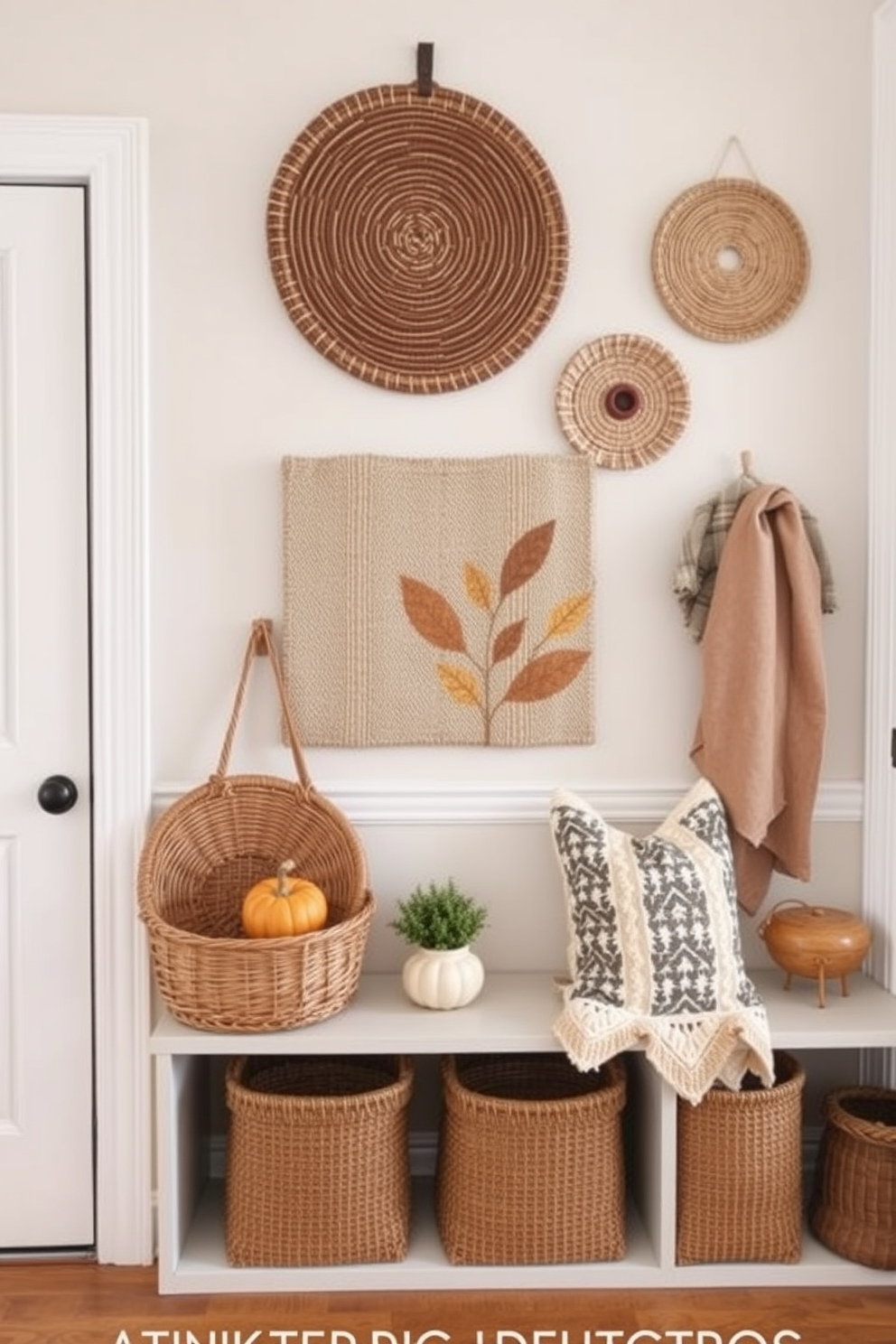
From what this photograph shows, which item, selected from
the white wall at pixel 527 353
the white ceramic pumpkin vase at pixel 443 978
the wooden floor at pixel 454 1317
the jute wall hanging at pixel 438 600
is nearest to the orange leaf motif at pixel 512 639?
the jute wall hanging at pixel 438 600

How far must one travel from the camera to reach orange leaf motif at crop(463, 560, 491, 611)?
2.67 m

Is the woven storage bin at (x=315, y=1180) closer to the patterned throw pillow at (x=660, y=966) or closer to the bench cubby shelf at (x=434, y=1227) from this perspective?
the bench cubby shelf at (x=434, y=1227)

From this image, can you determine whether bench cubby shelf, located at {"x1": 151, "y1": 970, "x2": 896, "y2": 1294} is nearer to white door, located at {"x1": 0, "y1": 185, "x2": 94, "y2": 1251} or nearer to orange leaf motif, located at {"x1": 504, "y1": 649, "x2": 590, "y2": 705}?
white door, located at {"x1": 0, "y1": 185, "x2": 94, "y2": 1251}

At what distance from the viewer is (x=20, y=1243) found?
2.63 meters

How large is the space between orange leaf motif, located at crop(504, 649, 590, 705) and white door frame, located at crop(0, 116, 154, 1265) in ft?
2.43

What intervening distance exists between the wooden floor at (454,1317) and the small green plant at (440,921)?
0.64m

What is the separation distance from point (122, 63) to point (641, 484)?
1.32 m

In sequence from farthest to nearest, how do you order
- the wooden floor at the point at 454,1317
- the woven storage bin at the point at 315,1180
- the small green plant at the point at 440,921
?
the small green plant at the point at 440,921
the woven storage bin at the point at 315,1180
the wooden floor at the point at 454,1317

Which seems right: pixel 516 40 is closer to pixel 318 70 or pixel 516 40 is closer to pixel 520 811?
pixel 318 70

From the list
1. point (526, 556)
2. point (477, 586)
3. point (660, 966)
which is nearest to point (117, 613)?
point (477, 586)

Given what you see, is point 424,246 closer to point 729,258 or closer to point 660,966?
point 729,258

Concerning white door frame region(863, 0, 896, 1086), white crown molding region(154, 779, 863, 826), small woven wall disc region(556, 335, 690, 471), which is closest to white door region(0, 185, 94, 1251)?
white crown molding region(154, 779, 863, 826)

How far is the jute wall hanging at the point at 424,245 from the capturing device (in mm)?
2611

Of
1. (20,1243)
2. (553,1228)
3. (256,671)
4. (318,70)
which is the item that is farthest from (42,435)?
(553,1228)
